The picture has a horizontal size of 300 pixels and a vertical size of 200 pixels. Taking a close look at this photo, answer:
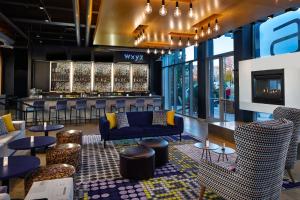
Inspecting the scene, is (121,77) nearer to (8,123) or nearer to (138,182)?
(8,123)

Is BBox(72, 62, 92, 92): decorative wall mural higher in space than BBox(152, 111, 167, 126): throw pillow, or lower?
higher

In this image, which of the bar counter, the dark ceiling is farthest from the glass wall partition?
the dark ceiling

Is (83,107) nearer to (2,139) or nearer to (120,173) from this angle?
(2,139)

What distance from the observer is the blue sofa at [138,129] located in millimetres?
5610

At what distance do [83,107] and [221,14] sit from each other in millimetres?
6321

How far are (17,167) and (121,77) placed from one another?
10034 millimetres

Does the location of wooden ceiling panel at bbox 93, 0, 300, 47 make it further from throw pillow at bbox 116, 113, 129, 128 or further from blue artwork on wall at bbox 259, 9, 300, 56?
throw pillow at bbox 116, 113, 129, 128

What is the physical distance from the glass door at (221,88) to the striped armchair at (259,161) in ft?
20.5

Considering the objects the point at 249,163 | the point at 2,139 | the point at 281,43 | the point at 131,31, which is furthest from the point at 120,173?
the point at 281,43

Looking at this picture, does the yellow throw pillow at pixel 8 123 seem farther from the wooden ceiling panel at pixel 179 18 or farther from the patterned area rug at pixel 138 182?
the wooden ceiling panel at pixel 179 18

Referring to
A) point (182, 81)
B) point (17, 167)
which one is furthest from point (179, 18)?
point (182, 81)

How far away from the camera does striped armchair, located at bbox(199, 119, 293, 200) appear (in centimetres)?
229

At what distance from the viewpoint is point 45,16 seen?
8141mm

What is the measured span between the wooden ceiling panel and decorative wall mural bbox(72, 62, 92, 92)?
471 cm
